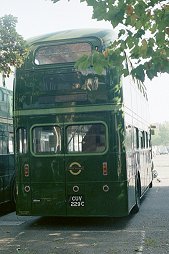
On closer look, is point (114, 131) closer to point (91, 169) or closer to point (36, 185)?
point (91, 169)

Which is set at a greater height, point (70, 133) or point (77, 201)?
point (70, 133)

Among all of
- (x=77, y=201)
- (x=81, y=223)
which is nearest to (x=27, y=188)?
(x=77, y=201)

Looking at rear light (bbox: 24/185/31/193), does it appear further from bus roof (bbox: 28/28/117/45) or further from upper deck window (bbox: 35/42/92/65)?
bus roof (bbox: 28/28/117/45)

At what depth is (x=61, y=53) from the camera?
33.6ft

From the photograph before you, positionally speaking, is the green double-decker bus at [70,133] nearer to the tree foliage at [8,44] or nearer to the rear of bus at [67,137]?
the rear of bus at [67,137]

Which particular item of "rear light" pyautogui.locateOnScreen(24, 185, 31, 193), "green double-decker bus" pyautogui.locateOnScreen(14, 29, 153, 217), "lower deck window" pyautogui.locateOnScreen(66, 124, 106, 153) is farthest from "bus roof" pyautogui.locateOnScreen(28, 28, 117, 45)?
"rear light" pyautogui.locateOnScreen(24, 185, 31, 193)

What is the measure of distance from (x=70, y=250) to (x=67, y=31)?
5507mm

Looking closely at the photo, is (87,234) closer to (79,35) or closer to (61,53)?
(61,53)

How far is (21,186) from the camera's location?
1020 centimetres

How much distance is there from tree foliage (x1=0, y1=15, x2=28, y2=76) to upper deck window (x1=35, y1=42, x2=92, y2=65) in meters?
2.99

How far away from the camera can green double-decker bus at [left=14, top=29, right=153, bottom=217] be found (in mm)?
9758

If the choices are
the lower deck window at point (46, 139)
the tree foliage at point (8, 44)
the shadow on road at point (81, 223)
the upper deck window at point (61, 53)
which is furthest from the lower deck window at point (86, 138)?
the tree foliage at point (8, 44)

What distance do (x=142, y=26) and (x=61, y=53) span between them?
13.9 ft

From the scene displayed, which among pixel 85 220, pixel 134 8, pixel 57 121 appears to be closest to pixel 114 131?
pixel 57 121
